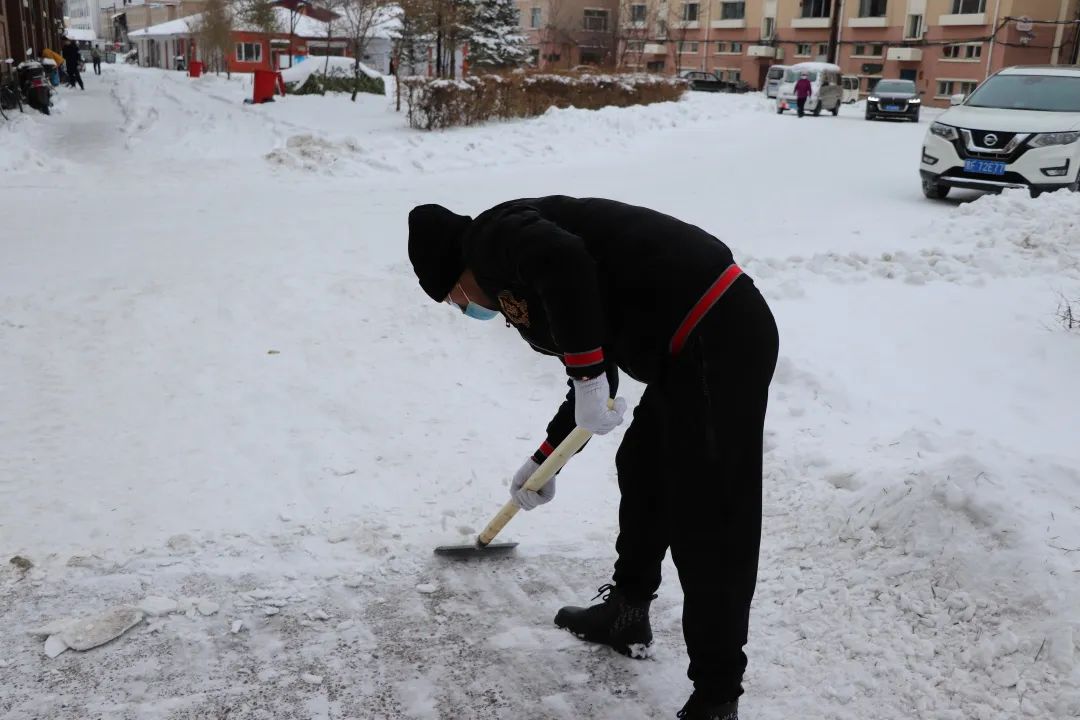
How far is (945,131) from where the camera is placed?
11.0 meters

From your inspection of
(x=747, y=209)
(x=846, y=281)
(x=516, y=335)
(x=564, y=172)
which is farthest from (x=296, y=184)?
(x=846, y=281)

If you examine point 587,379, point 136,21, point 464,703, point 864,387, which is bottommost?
point 464,703

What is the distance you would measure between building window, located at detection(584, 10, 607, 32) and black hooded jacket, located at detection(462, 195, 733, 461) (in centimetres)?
5944

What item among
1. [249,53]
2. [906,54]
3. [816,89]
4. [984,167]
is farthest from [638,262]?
[249,53]

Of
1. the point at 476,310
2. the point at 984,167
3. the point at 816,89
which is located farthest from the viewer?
the point at 816,89

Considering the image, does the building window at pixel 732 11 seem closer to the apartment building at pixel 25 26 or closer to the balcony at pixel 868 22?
the balcony at pixel 868 22

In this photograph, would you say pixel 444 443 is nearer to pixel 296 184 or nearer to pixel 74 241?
pixel 74 241

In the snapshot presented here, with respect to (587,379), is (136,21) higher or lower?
higher

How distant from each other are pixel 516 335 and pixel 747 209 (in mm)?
5158

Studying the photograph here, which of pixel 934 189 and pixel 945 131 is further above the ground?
pixel 945 131

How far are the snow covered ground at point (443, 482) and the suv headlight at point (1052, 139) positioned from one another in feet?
7.29

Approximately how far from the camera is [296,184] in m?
11.7

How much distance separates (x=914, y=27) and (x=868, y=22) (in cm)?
272

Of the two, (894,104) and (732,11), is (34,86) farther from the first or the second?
(732,11)
